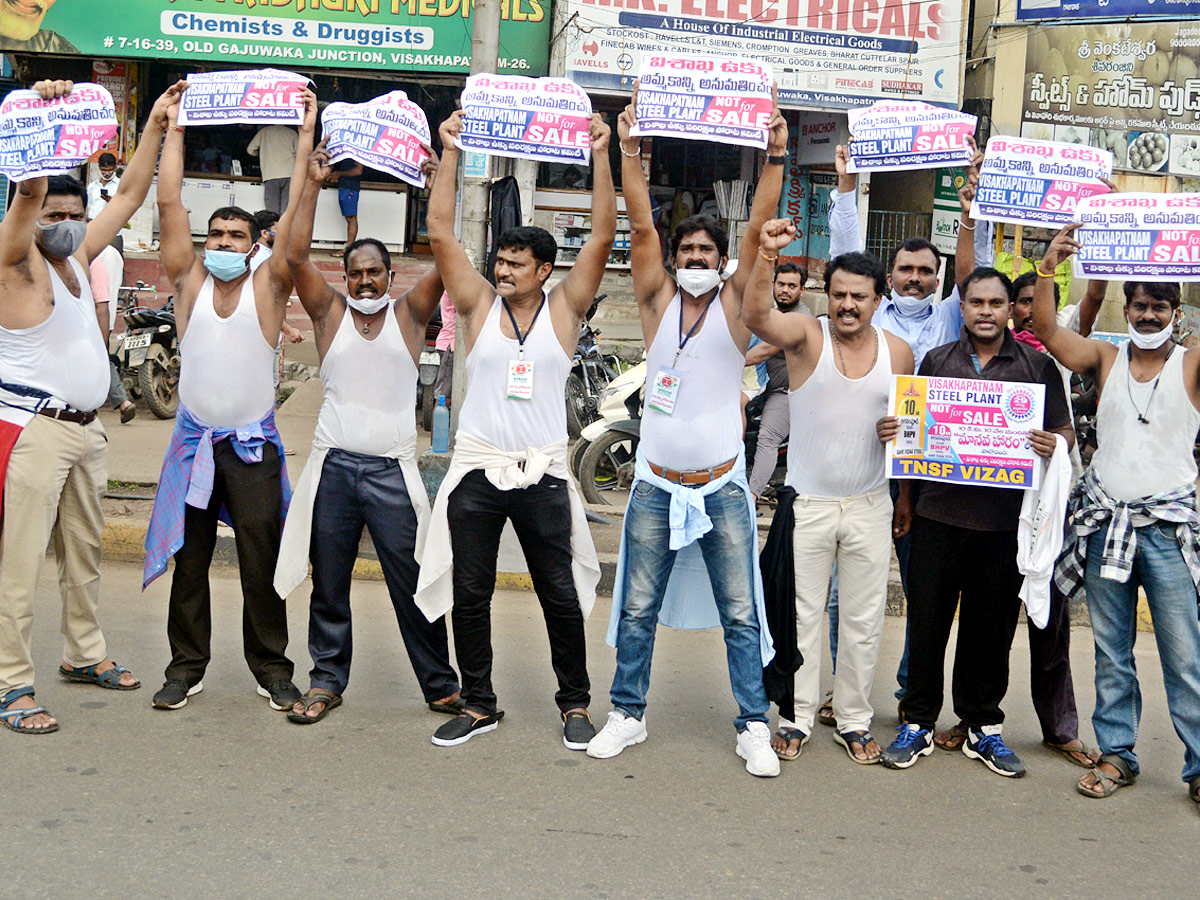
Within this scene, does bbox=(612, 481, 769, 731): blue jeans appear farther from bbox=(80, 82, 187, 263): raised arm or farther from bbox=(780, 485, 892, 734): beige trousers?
bbox=(80, 82, 187, 263): raised arm

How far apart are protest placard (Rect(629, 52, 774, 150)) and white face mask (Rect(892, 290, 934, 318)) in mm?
1153

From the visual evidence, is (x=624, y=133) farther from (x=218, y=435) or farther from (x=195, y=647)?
(x=195, y=647)

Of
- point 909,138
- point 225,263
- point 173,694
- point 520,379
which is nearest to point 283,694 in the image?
point 173,694

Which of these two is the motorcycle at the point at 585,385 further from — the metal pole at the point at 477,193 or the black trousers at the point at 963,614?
the black trousers at the point at 963,614

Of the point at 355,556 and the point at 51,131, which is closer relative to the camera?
the point at 51,131

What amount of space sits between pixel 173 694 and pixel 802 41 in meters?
11.2

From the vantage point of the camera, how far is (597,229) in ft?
15.4

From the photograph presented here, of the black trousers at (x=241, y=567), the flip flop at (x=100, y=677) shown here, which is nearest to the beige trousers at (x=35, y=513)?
the flip flop at (x=100, y=677)

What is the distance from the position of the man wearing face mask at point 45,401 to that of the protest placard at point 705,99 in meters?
1.81

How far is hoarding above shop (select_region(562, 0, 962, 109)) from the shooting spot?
13477 millimetres

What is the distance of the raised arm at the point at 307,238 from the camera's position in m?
4.72

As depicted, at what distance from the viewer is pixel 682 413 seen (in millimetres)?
4641

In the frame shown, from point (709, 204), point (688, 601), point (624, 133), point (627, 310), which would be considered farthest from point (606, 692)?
point (709, 204)

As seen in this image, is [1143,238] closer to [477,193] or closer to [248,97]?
[248,97]
